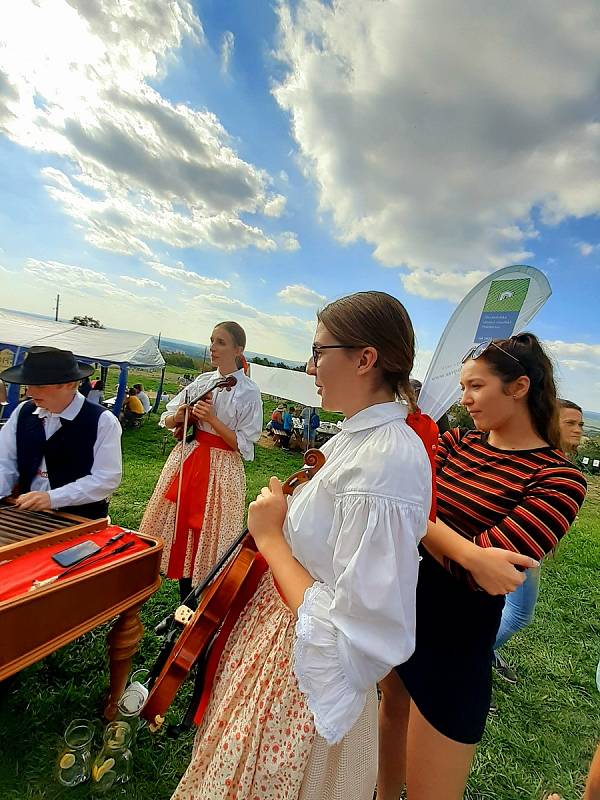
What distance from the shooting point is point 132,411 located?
1395 centimetres

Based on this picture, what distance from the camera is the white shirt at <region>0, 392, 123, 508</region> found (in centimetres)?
254

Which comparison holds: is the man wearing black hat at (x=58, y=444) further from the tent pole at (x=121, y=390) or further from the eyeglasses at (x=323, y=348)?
the tent pole at (x=121, y=390)

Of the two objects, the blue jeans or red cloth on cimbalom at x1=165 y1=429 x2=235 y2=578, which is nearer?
the blue jeans

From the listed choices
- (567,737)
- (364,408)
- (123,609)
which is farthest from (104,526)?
(567,737)

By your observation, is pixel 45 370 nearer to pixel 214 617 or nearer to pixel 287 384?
pixel 214 617

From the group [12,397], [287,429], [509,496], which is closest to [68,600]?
[509,496]

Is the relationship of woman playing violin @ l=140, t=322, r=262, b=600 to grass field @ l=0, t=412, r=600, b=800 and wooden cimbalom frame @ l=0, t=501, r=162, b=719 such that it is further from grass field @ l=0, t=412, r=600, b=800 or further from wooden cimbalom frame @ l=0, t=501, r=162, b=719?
wooden cimbalom frame @ l=0, t=501, r=162, b=719

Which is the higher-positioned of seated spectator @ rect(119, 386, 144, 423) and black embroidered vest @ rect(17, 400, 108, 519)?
black embroidered vest @ rect(17, 400, 108, 519)

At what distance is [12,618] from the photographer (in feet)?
4.64

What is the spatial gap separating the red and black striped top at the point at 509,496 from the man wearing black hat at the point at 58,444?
7.14ft

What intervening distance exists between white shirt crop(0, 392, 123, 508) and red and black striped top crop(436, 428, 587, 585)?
6.70ft

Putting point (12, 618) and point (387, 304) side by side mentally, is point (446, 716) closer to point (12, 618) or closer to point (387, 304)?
point (387, 304)

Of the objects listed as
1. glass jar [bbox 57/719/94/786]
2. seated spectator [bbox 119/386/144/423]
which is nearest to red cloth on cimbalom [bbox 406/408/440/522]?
glass jar [bbox 57/719/94/786]

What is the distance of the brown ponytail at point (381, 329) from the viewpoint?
1184 mm
